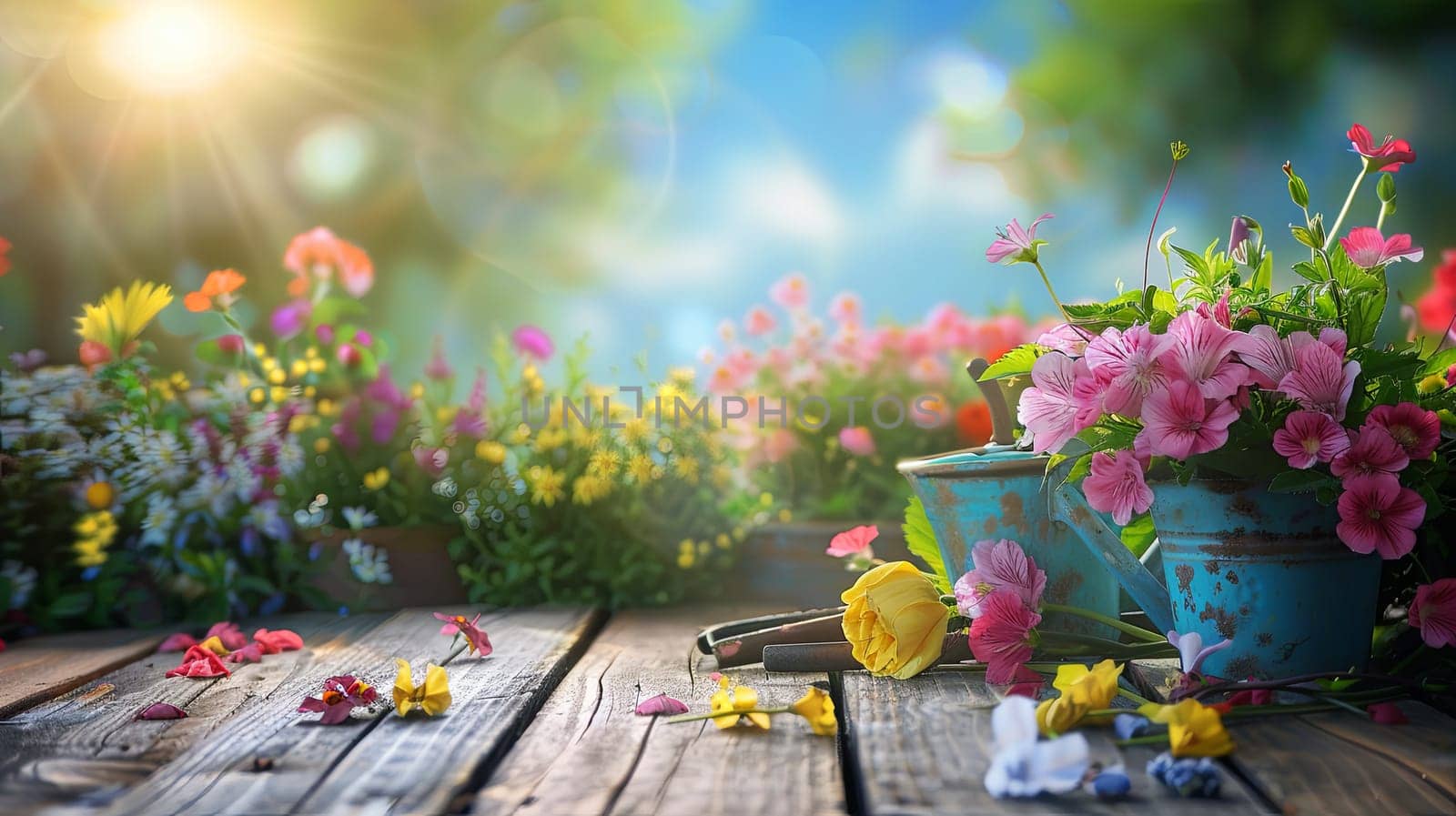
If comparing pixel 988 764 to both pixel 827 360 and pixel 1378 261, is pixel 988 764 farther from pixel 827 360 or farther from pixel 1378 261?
pixel 827 360

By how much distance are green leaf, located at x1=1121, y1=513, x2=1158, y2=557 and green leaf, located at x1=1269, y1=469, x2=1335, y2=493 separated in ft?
1.00

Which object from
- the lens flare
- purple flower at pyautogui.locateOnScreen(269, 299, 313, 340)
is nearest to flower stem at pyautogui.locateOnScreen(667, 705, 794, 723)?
purple flower at pyautogui.locateOnScreen(269, 299, 313, 340)

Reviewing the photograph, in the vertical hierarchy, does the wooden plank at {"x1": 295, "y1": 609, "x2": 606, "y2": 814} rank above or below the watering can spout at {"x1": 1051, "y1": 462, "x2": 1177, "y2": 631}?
below

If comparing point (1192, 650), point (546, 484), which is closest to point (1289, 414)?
point (1192, 650)

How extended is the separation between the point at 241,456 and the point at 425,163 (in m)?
2.63

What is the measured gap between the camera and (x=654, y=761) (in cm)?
94

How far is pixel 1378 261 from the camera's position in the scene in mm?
1049

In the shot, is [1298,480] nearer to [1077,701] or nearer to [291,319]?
[1077,701]

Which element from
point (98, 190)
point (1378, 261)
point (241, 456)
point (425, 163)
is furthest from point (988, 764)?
point (425, 163)

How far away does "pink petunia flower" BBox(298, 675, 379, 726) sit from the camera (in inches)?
43.9

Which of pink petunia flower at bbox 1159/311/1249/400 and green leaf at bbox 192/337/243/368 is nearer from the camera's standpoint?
pink petunia flower at bbox 1159/311/1249/400

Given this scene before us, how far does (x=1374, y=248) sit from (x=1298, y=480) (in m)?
0.26

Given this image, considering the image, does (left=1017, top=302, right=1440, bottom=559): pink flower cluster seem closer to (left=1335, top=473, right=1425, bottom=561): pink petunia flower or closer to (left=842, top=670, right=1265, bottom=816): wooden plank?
(left=1335, top=473, right=1425, bottom=561): pink petunia flower

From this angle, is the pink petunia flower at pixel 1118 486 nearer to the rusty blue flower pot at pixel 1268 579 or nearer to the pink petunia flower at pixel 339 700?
the rusty blue flower pot at pixel 1268 579
